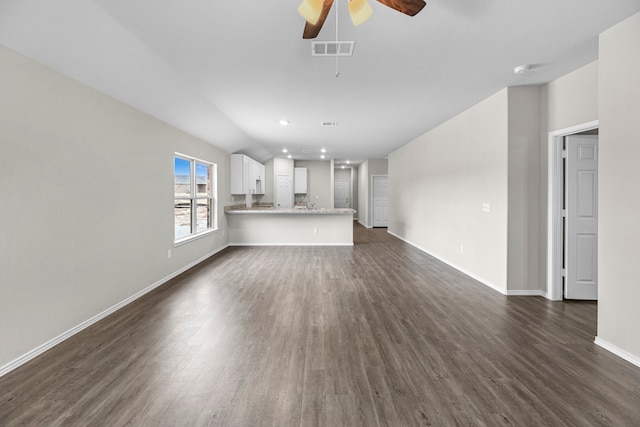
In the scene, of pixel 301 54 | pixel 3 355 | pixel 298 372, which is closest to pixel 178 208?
pixel 3 355

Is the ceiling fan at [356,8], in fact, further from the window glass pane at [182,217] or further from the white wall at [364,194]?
the white wall at [364,194]

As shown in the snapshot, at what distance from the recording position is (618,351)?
7.13 ft

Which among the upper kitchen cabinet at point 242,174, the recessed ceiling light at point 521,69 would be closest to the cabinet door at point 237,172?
the upper kitchen cabinet at point 242,174

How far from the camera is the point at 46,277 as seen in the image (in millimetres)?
2254

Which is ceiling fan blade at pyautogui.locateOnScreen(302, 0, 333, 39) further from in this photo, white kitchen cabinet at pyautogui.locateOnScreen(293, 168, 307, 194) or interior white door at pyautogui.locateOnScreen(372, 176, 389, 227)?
interior white door at pyautogui.locateOnScreen(372, 176, 389, 227)

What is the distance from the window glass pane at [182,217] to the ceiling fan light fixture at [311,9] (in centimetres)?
374

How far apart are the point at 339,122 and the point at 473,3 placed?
3158 millimetres

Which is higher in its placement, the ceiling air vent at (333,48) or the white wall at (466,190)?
the ceiling air vent at (333,48)

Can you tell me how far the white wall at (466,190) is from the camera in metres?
3.61

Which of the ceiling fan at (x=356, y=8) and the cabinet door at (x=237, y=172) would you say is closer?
the ceiling fan at (x=356, y=8)

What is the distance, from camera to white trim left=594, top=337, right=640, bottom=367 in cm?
205

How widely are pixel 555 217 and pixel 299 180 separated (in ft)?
25.9

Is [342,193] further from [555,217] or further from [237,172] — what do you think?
[555,217]

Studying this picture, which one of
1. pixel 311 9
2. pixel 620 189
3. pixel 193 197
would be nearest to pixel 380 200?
pixel 193 197
